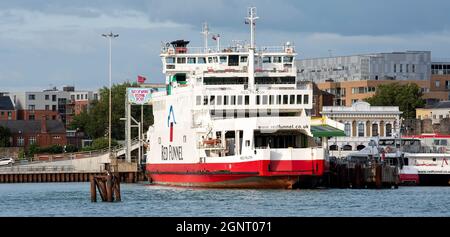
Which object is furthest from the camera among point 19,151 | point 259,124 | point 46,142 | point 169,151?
point 46,142

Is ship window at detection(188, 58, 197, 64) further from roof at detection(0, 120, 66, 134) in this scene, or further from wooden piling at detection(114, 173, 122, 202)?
roof at detection(0, 120, 66, 134)

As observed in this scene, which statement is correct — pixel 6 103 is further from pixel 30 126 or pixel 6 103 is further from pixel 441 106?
pixel 441 106

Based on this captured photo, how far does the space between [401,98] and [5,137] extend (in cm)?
4898

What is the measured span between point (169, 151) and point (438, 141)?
32635 millimetres

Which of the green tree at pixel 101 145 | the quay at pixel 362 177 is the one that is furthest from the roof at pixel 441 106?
the quay at pixel 362 177

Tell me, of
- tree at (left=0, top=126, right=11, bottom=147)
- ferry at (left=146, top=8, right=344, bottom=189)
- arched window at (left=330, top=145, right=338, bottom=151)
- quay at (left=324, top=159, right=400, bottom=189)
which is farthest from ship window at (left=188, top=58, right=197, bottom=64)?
tree at (left=0, top=126, right=11, bottom=147)

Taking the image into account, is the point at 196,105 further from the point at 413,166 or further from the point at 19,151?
the point at 19,151

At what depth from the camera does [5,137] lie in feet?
546

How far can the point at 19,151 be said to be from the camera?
15975 centimetres

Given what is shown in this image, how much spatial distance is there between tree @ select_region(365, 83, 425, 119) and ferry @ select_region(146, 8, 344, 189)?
72900mm

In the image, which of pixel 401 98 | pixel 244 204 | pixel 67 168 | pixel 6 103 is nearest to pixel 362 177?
pixel 244 204
